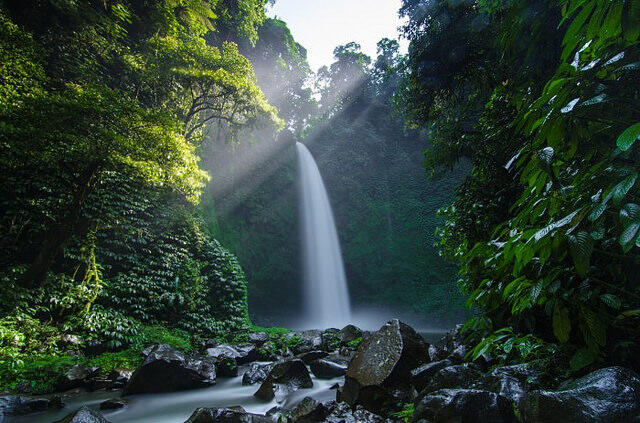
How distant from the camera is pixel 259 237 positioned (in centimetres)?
1811

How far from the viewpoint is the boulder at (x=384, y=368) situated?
3.54 meters

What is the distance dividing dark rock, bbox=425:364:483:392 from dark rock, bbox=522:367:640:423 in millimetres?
1093

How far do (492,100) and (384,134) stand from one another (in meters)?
22.2

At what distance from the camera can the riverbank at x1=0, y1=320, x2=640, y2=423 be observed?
5.30ft

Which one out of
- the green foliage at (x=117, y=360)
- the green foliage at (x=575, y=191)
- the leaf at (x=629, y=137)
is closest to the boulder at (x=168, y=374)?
the green foliage at (x=117, y=360)

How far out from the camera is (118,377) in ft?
17.9

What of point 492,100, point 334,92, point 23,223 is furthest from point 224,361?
point 334,92

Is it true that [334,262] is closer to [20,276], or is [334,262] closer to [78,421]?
[20,276]

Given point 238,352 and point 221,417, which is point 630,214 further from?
point 238,352

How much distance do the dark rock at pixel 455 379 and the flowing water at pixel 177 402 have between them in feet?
7.41

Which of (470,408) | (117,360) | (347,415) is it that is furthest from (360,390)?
(117,360)

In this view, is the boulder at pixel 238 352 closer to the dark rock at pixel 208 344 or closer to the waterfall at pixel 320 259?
the dark rock at pixel 208 344

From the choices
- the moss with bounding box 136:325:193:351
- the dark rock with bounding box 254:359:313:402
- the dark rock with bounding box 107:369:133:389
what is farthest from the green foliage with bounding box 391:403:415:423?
the moss with bounding box 136:325:193:351

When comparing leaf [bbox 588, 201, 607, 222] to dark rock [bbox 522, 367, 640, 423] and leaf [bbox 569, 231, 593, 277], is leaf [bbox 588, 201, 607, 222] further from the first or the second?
dark rock [bbox 522, 367, 640, 423]
